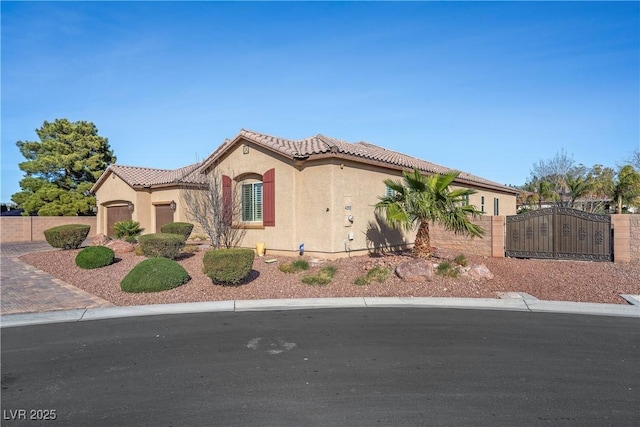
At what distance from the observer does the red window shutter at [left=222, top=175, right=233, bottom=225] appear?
670 inches

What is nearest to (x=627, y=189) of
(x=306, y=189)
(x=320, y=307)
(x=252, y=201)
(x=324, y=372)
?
(x=306, y=189)

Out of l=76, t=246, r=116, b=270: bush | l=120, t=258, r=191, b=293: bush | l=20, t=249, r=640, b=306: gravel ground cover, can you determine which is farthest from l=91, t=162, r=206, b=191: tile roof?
l=120, t=258, r=191, b=293: bush

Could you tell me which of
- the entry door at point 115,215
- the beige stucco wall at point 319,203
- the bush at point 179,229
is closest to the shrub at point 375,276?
the beige stucco wall at point 319,203

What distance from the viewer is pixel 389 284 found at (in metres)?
12.0

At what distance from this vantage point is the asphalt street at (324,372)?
179 inches

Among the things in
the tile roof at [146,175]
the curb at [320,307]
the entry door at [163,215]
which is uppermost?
the tile roof at [146,175]

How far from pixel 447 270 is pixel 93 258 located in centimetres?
1187

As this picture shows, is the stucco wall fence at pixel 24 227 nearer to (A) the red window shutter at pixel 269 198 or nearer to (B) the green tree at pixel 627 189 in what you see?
(A) the red window shutter at pixel 269 198

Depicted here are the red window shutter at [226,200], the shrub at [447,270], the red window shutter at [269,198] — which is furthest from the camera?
the red window shutter at [226,200]

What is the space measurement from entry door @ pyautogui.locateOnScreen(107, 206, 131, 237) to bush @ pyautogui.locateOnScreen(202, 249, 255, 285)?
53.9ft

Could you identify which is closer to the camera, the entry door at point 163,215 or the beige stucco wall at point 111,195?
the entry door at point 163,215

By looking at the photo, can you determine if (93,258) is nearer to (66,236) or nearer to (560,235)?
(66,236)

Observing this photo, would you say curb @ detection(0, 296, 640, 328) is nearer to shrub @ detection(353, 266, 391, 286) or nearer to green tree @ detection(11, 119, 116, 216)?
shrub @ detection(353, 266, 391, 286)

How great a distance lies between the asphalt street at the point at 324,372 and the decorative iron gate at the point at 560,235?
644 centimetres
